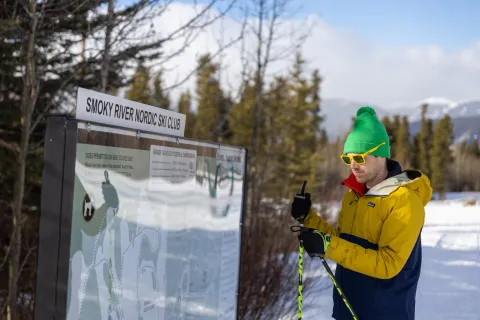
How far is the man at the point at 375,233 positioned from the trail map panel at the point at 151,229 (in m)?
0.65

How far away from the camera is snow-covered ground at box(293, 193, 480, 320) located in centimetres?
762

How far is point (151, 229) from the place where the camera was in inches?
110

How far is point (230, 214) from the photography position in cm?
395

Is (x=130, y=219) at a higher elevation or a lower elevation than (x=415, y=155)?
lower

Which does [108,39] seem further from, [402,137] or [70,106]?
[402,137]

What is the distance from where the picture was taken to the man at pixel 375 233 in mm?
2896

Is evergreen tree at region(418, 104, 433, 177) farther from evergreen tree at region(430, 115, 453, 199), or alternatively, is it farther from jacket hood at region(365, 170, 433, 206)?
jacket hood at region(365, 170, 433, 206)

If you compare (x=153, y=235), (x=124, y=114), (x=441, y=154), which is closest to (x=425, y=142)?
(x=441, y=154)

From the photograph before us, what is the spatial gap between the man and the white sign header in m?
1.00

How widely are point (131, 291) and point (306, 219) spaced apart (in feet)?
4.77

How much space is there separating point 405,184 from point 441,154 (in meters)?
52.8

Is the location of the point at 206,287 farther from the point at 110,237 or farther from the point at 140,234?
the point at 110,237

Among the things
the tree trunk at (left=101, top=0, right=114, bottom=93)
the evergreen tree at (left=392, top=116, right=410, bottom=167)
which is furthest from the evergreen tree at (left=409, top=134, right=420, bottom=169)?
the tree trunk at (left=101, top=0, right=114, bottom=93)

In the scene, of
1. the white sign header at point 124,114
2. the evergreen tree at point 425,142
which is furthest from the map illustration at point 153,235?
the evergreen tree at point 425,142
